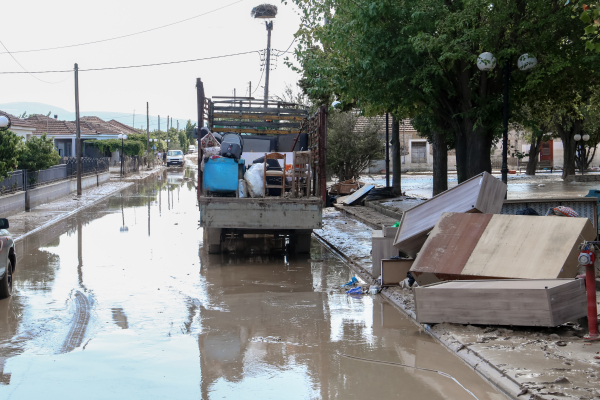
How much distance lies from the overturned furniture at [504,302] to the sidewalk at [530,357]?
0.14m

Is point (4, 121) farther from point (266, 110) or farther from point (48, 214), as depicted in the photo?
point (266, 110)

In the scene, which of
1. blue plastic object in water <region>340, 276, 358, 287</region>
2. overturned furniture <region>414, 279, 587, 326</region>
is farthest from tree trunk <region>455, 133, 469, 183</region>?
overturned furniture <region>414, 279, 587, 326</region>

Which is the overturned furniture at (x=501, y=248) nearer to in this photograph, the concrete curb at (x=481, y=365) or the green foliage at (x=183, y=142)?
the concrete curb at (x=481, y=365)

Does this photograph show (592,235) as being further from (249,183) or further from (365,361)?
(249,183)

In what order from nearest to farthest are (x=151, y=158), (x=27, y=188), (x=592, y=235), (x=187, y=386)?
(x=187, y=386) < (x=592, y=235) < (x=27, y=188) < (x=151, y=158)

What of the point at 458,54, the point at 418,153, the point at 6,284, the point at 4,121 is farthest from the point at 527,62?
the point at 418,153

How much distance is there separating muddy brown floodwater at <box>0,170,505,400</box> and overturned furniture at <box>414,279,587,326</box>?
37cm

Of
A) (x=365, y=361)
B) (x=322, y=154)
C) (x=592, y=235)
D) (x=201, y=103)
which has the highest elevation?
(x=201, y=103)

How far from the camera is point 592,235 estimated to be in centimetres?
739

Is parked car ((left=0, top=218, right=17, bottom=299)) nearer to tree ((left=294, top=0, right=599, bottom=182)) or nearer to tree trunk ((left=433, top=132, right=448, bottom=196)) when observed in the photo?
tree ((left=294, top=0, right=599, bottom=182))

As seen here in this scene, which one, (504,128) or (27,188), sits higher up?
(504,128)

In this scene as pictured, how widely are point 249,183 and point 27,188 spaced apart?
12.6m

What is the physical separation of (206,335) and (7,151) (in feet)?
43.9

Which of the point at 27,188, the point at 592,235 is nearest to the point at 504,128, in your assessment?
the point at 592,235
